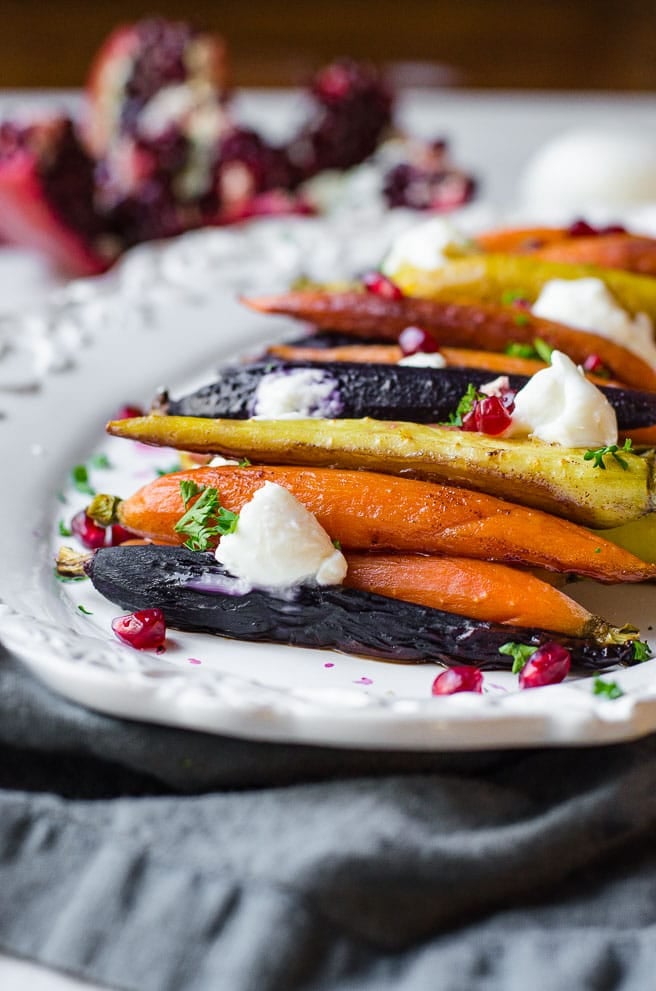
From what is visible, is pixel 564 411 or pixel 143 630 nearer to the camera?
pixel 143 630

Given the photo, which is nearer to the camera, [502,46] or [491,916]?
[491,916]

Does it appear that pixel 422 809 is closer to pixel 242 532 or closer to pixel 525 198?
pixel 242 532

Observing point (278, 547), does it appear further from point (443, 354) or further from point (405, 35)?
point (405, 35)

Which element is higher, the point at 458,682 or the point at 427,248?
the point at 427,248

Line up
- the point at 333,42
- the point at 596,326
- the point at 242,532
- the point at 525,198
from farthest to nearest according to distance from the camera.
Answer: the point at 333,42, the point at 525,198, the point at 596,326, the point at 242,532

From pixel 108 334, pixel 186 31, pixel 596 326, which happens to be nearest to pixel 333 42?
pixel 186 31

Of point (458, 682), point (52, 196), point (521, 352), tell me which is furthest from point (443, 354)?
point (52, 196)

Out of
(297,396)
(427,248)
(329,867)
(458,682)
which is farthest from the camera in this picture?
(427,248)
